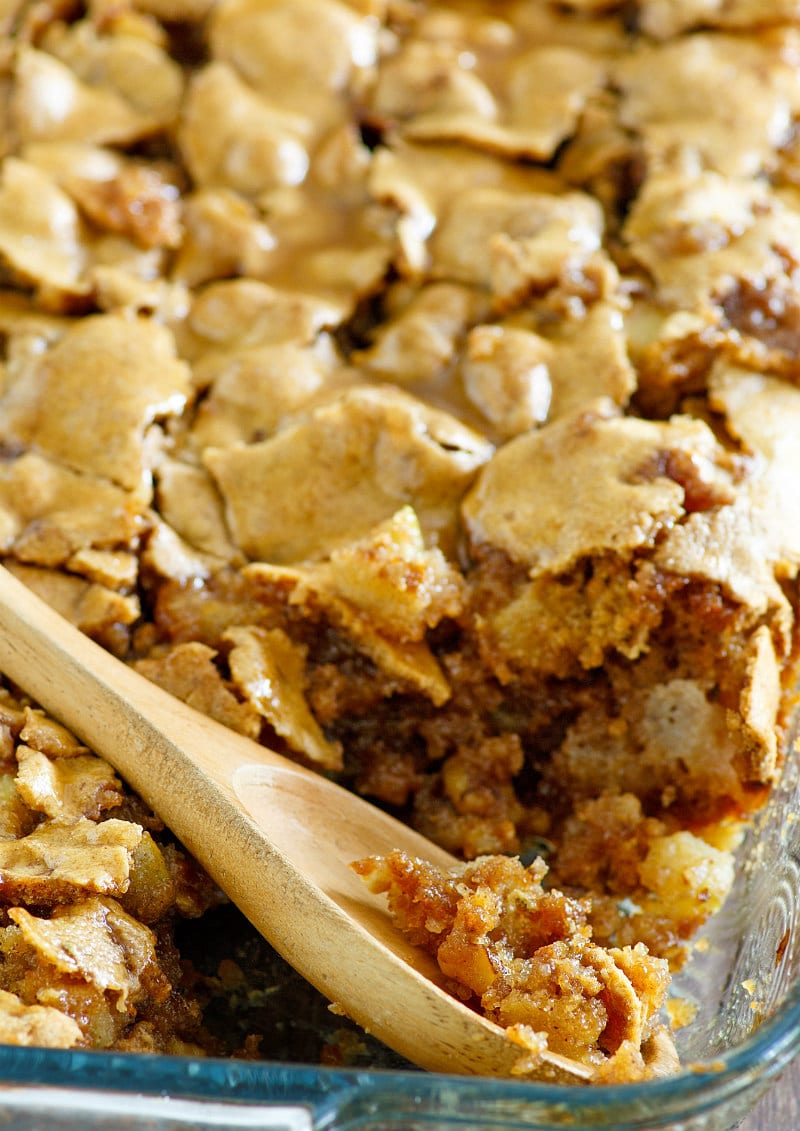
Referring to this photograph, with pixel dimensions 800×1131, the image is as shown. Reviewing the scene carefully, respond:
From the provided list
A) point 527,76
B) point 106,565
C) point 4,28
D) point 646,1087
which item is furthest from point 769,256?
point 4,28

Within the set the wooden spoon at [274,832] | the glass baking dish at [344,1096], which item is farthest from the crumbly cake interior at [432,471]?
the glass baking dish at [344,1096]

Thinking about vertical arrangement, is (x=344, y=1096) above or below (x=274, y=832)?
above

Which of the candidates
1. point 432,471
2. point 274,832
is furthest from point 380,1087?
point 432,471

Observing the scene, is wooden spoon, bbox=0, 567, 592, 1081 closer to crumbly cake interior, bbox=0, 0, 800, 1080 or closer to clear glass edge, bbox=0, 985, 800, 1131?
crumbly cake interior, bbox=0, 0, 800, 1080

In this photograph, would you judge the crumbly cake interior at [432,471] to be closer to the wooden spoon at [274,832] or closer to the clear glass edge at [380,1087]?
the wooden spoon at [274,832]

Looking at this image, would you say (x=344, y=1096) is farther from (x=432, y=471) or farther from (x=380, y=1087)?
(x=432, y=471)

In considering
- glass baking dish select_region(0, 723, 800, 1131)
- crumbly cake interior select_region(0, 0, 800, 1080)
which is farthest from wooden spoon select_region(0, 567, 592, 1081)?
glass baking dish select_region(0, 723, 800, 1131)
